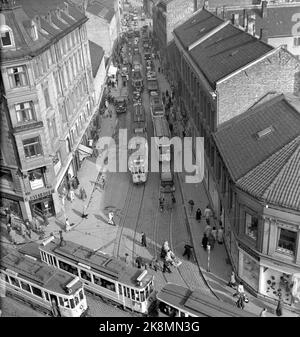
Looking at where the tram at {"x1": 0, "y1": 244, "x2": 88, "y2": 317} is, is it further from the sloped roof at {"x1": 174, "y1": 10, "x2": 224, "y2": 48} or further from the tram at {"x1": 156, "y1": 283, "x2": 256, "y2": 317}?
the sloped roof at {"x1": 174, "y1": 10, "x2": 224, "y2": 48}

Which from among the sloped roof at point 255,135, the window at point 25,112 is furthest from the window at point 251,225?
the window at point 25,112

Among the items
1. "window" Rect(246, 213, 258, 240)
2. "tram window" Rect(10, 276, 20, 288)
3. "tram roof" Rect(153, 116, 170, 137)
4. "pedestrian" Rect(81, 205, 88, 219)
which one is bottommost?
"pedestrian" Rect(81, 205, 88, 219)

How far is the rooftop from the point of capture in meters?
23.2

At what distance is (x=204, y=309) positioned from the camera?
21.5 meters

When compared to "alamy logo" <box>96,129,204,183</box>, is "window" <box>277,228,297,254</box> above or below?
above

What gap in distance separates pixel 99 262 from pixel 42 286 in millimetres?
3817

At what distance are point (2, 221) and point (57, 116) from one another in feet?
36.1

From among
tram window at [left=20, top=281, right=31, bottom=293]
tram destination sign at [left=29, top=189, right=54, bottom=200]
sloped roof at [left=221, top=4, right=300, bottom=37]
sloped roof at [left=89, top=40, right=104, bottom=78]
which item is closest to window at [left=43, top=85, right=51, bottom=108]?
tram destination sign at [left=29, top=189, right=54, bottom=200]

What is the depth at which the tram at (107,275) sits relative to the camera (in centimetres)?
2473

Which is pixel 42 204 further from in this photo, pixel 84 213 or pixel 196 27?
pixel 196 27

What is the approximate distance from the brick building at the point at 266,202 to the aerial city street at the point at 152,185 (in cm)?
9

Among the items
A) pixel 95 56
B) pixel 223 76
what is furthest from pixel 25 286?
pixel 95 56

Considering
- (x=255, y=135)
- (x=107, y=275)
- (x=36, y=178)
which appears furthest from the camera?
(x=36, y=178)

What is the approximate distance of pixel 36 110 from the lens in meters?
33.1
